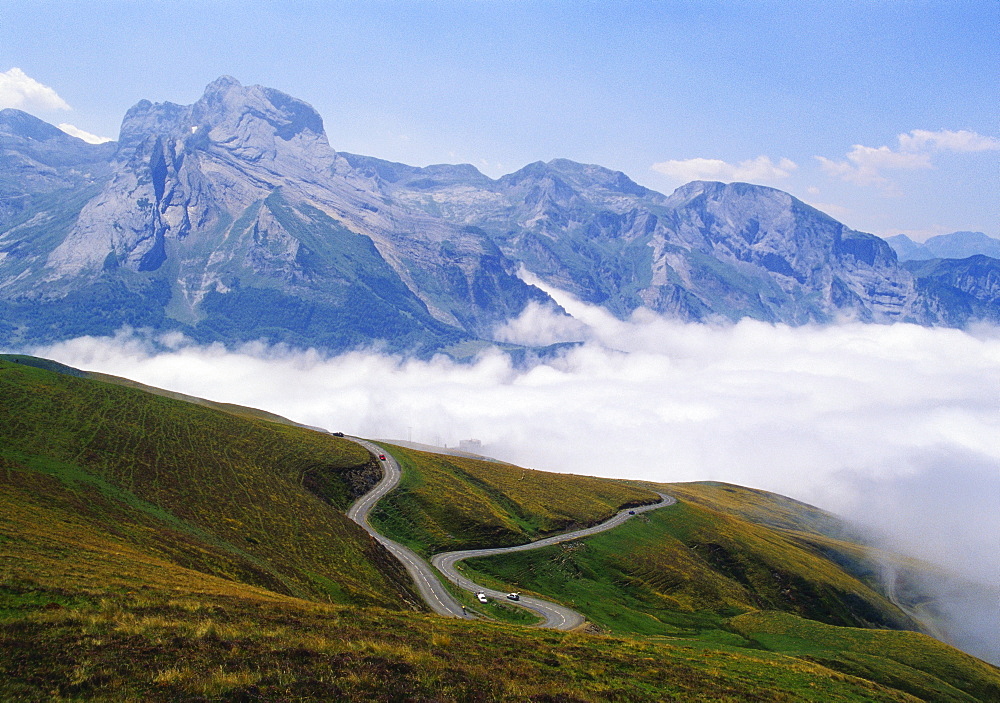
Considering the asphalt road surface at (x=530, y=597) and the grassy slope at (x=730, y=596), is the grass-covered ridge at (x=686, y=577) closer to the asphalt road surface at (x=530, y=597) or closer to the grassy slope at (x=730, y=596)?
the grassy slope at (x=730, y=596)

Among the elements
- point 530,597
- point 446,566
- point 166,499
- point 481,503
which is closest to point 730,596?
point 530,597

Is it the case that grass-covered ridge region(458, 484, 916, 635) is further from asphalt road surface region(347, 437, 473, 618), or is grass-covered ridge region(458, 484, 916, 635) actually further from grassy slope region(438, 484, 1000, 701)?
asphalt road surface region(347, 437, 473, 618)

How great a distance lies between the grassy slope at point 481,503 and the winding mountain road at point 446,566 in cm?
225

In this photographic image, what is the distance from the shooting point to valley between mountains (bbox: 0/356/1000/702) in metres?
26.0

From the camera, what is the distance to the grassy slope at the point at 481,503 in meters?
108

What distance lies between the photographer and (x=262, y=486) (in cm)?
8756

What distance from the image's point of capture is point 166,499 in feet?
231

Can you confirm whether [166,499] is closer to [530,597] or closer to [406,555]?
[406,555]

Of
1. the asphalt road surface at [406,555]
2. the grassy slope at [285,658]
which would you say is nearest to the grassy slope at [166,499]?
the asphalt road surface at [406,555]

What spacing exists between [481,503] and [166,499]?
6508 cm

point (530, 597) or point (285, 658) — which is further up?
point (285, 658)

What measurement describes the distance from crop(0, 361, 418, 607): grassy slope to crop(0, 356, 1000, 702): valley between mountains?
39 centimetres

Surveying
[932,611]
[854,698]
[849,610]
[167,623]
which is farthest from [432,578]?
[932,611]

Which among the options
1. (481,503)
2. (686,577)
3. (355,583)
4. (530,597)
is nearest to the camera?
(355,583)
